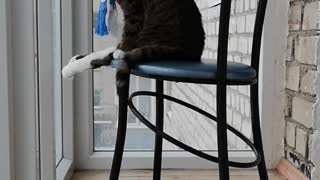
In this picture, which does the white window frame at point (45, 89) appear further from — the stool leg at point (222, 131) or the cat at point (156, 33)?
the stool leg at point (222, 131)

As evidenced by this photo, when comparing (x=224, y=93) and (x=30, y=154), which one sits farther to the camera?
(x=30, y=154)

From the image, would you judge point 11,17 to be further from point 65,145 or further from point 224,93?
point 65,145

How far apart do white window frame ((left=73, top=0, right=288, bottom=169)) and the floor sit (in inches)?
1.9

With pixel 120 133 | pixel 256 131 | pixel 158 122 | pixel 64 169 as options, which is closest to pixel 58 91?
pixel 64 169

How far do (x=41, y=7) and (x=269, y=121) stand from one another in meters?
1.27

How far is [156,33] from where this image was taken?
132 cm

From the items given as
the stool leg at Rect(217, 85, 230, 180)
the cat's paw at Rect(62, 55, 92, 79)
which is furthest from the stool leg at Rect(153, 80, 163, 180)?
the stool leg at Rect(217, 85, 230, 180)

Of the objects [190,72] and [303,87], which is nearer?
[190,72]

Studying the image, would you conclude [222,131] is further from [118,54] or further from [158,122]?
[158,122]

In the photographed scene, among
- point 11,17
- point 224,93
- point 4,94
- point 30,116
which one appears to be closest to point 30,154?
point 30,116

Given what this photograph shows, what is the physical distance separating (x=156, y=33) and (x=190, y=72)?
0.23 m

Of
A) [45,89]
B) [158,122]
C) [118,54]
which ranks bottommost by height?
[158,122]

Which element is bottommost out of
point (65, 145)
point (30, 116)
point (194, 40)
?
point (65, 145)

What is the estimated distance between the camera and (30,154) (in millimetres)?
1250
